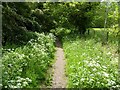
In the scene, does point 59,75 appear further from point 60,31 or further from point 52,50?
point 60,31

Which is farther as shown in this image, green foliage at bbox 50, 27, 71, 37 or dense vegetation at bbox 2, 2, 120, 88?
green foliage at bbox 50, 27, 71, 37

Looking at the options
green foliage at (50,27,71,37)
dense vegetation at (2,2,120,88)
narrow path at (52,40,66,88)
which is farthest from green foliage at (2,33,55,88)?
green foliage at (50,27,71,37)

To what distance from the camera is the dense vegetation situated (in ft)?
24.0

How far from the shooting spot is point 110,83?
277 inches

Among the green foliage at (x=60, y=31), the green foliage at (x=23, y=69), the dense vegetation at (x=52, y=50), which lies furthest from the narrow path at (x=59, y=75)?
the green foliage at (x=60, y=31)

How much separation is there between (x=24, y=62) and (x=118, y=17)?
17.1ft

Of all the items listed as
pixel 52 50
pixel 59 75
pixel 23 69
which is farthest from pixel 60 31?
pixel 23 69

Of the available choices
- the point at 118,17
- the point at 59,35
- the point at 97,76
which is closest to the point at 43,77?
the point at 97,76

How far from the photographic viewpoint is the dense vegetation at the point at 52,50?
732 centimetres

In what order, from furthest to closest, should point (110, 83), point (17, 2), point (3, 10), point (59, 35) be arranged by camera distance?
point (59, 35) < point (17, 2) < point (3, 10) < point (110, 83)

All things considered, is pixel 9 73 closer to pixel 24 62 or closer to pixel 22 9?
pixel 24 62

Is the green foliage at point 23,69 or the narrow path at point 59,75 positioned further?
the narrow path at point 59,75

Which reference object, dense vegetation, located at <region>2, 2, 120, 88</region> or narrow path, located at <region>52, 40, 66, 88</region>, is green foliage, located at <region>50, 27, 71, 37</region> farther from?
narrow path, located at <region>52, 40, 66, 88</region>

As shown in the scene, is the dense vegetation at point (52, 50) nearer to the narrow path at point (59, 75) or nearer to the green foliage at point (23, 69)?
the green foliage at point (23, 69)
